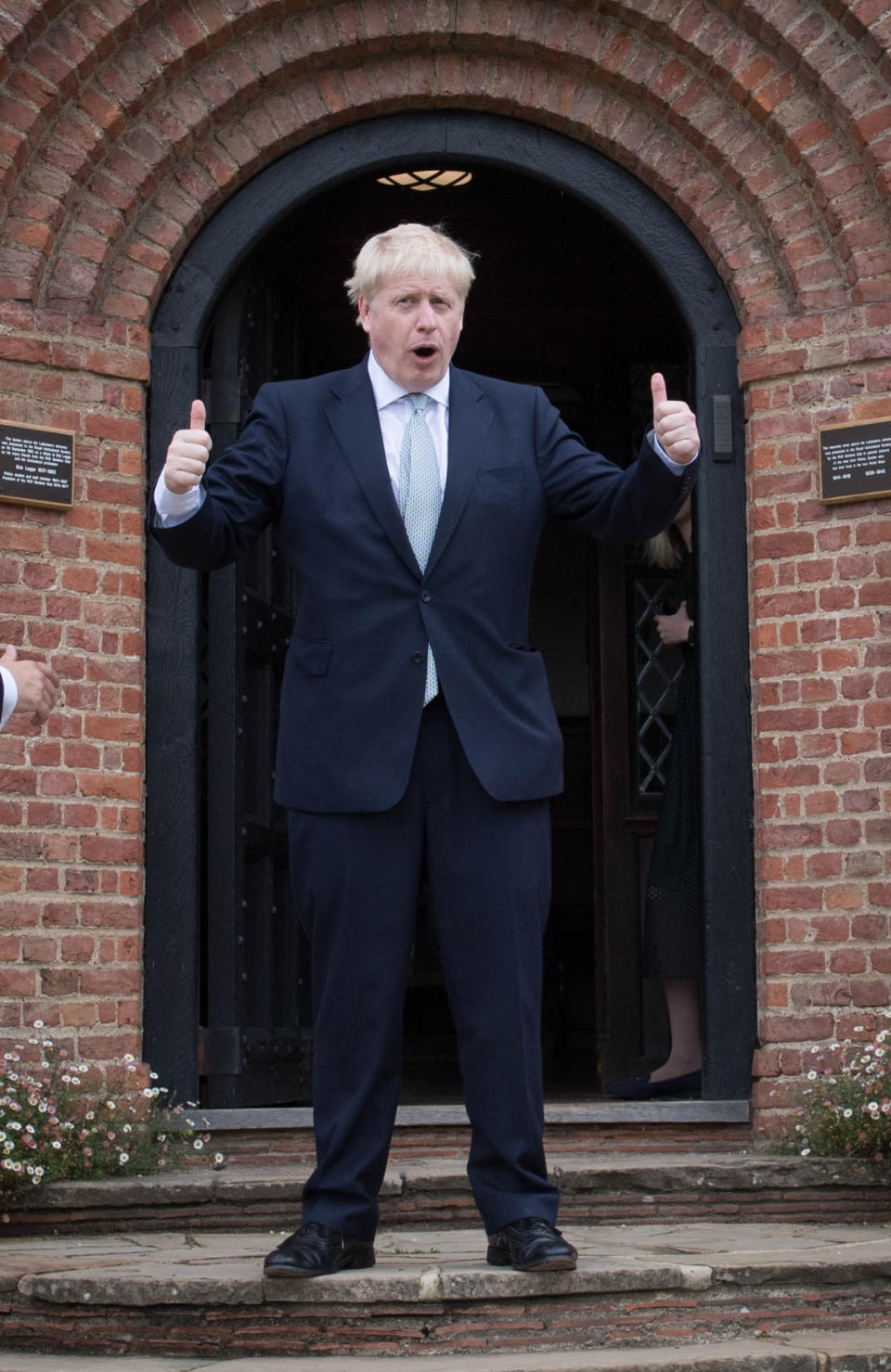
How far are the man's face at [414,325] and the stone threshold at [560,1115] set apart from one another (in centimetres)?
226

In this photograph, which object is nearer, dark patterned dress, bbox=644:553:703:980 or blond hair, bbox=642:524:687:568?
dark patterned dress, bbox=644:553:703:980

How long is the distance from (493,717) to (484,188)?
404cm

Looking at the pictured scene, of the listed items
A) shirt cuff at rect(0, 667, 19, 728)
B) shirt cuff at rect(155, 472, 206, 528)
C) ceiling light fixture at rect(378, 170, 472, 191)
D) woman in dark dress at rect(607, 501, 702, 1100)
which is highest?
ceiling light fixture at rect(378, 170, 472, 191)

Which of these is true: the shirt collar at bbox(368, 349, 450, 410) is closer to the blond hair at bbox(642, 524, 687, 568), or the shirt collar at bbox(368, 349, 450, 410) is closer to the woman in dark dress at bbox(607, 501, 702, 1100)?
the woman in dark dress at bbox(607, 501, 702, 1100)

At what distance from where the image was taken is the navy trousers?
3.23 meters

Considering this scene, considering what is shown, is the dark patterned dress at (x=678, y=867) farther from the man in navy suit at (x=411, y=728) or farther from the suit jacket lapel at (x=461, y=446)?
the man in navy suit at (x=411, y=728)

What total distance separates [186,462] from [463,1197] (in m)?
2.12

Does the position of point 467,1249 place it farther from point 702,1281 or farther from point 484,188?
point 484,188

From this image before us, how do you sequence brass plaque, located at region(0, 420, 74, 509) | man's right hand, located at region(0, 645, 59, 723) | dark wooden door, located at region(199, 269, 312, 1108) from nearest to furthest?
man's right hand, located at region(0, 645, 59, 723) → brass plaque, located at region(0, 420, 74, 509) → dark wooden door, located at region(199, 269, 312, 1108)

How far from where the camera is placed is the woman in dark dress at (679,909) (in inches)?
221

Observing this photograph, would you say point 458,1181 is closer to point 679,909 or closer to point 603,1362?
point 603,1362

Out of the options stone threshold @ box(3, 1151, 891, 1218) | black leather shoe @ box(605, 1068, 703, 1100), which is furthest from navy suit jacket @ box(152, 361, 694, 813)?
black leather shoe @ box(605, 1068, 703, 1100)

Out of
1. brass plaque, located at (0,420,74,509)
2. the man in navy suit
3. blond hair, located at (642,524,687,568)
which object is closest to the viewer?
the man in navy suit

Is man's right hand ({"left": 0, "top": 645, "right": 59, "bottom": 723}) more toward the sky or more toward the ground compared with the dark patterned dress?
more toward the sky
